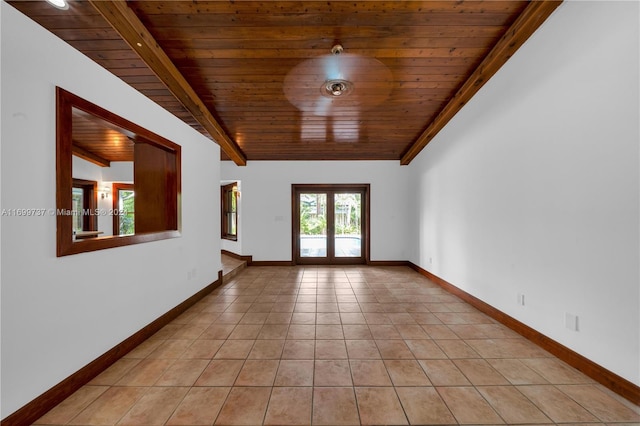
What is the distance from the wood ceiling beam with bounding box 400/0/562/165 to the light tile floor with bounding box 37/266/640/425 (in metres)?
2.93

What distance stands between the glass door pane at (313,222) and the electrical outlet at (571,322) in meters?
4.53

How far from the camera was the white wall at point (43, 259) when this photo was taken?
5.09 ft

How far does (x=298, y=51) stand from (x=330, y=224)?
4.04 m

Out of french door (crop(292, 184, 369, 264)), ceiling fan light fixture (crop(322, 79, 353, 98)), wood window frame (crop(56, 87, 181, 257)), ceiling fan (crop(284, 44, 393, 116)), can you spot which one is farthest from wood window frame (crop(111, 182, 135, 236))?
ceiling fan light fixture (crop(322, 79, 353, 98))

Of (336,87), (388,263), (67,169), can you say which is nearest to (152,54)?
(67,169)

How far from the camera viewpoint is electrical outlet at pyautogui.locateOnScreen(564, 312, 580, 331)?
2.18m

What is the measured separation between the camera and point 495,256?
3168mm

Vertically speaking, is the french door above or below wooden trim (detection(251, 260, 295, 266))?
above

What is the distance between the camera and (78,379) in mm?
1943

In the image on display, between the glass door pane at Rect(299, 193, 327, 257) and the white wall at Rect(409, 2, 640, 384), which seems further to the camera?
the glass door pane at Rect(299, 193, 327, 257)

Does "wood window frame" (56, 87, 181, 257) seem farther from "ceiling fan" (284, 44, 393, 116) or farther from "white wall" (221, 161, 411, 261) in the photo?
"white wall" (221, 161, 411, 261)

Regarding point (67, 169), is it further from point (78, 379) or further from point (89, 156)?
point (89, 156)

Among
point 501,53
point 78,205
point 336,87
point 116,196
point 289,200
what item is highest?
point 501,53

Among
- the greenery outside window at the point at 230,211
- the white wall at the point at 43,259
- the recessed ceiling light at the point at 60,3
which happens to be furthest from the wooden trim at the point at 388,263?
the recessed ceiling light at the point at 60,3
